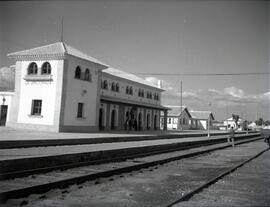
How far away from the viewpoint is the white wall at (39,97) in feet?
95.4

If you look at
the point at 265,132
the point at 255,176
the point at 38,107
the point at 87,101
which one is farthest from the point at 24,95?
the point at 255,176

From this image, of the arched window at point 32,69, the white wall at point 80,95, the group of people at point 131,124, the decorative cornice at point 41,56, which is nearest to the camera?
the decorative cornice at point 41,56

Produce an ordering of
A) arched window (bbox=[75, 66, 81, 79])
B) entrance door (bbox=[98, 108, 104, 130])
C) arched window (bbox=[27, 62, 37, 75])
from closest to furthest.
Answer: arched window (bbox=[27, 62, 37, 75]) < arched window (bbox=[75, 66, 81, 79]) < entrance door (bbox=[98, 108, 104, 130])

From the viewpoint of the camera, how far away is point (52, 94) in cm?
2942

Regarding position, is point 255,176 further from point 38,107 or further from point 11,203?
point 38,107

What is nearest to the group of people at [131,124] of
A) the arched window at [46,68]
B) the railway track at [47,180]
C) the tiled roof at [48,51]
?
the tiled roof at [48,51]

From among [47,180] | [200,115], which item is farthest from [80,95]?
[200,115]

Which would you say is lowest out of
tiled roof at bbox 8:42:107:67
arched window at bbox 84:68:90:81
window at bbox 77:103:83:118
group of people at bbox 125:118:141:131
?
group of people at bbox 125:118:141:131

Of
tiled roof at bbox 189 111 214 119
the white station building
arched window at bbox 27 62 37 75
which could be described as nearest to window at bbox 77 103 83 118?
the white station building

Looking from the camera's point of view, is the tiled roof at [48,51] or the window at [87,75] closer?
the tiled roof at [48,51]

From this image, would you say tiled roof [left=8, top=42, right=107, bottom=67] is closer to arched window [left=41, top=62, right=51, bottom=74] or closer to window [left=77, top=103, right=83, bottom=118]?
arched window [left=41, top=62, right=51, bottom=74]

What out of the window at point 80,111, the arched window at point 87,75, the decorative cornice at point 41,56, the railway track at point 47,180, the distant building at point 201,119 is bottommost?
the railway track at point 47,180

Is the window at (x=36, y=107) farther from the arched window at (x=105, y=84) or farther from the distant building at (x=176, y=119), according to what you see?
the distant building at (x=176, y=119)

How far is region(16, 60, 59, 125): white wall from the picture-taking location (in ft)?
95.4
